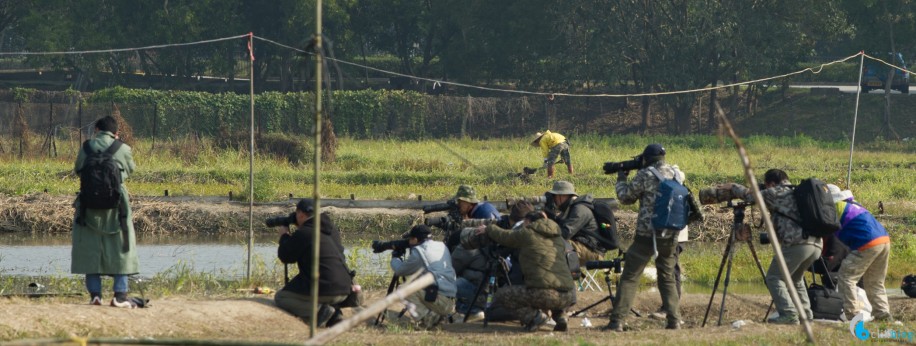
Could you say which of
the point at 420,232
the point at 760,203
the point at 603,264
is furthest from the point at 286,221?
the point at 760,203

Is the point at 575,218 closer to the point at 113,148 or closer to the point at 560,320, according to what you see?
the point at 560,320

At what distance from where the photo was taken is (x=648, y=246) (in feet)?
36.9

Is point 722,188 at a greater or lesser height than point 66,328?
greater

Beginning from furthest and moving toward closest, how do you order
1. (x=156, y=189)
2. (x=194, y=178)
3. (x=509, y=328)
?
(x=194, y=178) < (x=156, y=189) < (x=509, y=328)

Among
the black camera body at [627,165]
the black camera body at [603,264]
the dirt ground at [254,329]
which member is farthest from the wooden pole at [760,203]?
the black camera body at [603,264]

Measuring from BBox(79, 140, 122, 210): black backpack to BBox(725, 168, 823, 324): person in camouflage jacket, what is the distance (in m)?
4.91

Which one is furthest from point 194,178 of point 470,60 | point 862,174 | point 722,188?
point 470,60

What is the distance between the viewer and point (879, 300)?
1188 cm

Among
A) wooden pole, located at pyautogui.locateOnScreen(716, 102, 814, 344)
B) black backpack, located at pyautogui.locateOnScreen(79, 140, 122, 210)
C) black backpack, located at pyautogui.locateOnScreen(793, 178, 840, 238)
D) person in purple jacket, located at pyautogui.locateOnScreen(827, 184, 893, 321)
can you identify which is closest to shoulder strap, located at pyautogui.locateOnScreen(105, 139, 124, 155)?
black backpack, located at pyautogui.locateOnScreen(79, 140, 122, 210)

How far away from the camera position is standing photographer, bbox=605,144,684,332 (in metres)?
11.1

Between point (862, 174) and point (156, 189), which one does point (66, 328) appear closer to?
point (156, 189)

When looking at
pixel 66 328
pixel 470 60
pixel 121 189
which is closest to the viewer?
pixel 66 328

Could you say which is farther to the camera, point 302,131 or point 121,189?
point 302,131

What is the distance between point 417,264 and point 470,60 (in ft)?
110
